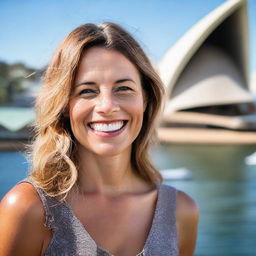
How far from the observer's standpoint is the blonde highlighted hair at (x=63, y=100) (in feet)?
3.58

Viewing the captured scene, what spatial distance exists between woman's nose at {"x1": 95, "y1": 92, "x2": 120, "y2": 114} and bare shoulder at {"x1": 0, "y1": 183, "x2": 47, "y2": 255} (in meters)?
0.25

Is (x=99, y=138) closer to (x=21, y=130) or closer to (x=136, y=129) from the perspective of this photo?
(x=136, y=129)

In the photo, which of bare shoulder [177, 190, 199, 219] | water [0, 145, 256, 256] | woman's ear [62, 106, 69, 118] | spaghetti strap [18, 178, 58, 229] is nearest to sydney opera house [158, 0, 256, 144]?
water [0, 145, 256, 256]

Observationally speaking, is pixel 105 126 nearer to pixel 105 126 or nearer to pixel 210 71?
pixel 105 126

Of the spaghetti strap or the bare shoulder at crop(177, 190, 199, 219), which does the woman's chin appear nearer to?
the spaghetti strap

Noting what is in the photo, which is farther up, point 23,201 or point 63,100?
point 63,100

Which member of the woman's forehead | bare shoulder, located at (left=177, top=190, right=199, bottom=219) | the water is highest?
the water

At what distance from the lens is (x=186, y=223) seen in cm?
124

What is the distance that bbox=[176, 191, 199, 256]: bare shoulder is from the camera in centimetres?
123

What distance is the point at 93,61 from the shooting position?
1.11 metres

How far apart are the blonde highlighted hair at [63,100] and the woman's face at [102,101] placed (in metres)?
0.02

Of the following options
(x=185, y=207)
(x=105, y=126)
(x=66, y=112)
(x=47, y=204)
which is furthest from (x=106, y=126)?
(x=185, y=207)

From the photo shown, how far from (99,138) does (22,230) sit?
0.27 metres

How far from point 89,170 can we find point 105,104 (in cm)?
20
